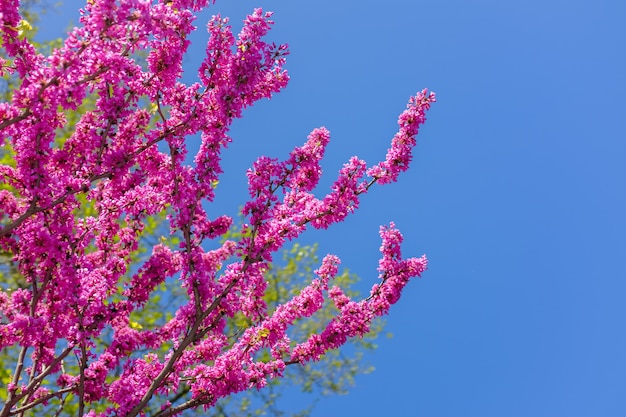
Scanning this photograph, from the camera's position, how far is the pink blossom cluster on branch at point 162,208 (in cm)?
607

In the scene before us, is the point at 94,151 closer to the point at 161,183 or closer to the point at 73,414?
the point at 161,183

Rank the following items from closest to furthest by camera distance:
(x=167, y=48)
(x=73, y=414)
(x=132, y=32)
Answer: (x=132, y=32) < (x=167, y=48) < (x=73, y=414)

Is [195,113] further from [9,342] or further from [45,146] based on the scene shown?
[9,342]

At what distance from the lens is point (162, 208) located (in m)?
6.67

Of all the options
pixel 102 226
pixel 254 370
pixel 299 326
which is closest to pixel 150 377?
pixel 254 370

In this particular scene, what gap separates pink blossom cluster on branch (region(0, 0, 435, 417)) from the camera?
6066 mm

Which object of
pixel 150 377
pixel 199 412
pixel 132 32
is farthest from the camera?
pixel 199 412

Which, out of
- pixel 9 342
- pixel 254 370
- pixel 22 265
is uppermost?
pixel 22 265

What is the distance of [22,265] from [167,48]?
2.78 meters

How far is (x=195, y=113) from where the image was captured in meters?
6.43

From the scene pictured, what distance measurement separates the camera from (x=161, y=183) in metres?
6.86

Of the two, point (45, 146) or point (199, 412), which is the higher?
point (199, 412)

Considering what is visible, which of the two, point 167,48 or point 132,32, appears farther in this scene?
point 167,48

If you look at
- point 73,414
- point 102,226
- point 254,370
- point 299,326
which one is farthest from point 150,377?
point 299,326
